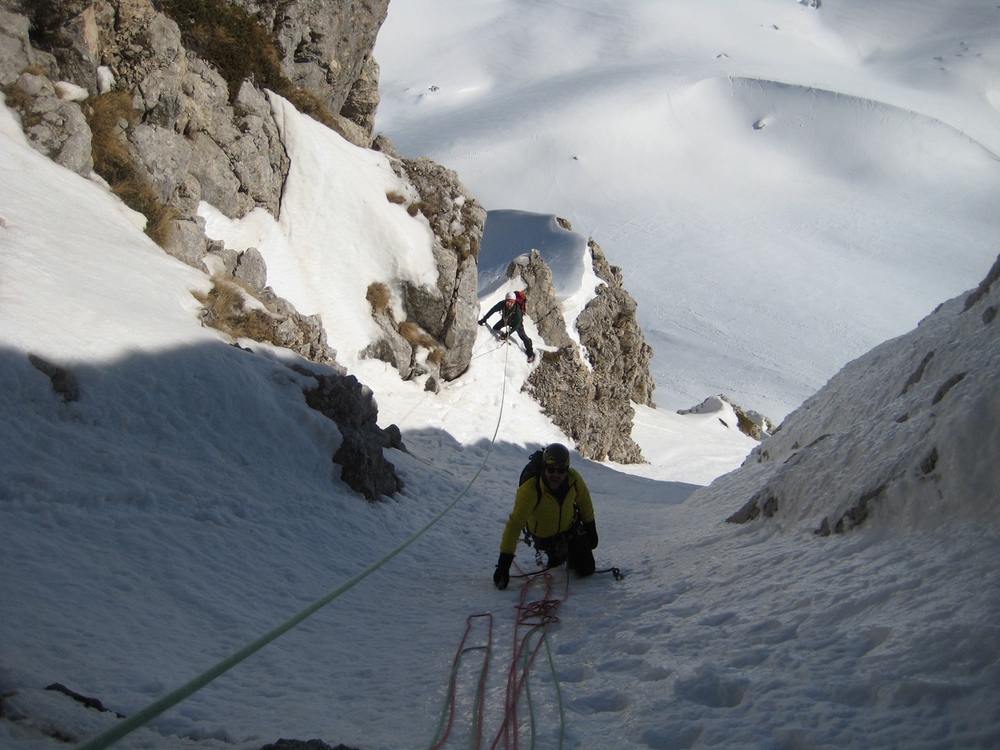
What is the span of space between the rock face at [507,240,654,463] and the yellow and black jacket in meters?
15.1

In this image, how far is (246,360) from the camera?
8.80 meters

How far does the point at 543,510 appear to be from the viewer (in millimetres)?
6285

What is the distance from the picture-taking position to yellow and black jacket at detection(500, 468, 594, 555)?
6078 millimetres

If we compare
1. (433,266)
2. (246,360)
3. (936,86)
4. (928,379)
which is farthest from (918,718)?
(936,86)

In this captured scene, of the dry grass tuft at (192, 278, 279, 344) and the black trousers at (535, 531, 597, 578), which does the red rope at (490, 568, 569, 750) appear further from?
the dry grass tuft at (192, 278, 279, 344)

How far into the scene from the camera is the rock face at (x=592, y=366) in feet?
71.7

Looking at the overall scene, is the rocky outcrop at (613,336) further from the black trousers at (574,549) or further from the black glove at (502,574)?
the black glove at (502,574)

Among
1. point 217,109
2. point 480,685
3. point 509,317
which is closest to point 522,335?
point 509,317

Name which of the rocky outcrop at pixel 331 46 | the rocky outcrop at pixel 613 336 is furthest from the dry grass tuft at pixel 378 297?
the rocky outcrop at pixel 613 336

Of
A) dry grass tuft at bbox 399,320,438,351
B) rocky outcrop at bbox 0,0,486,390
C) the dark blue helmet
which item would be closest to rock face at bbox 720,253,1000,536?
the dark blue helmet

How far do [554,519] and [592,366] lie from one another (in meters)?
19.0

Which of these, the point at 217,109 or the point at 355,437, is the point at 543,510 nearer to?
the point at 355,437

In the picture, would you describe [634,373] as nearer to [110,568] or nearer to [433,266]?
[433,266]

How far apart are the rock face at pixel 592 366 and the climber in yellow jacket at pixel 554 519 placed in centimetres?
1500
